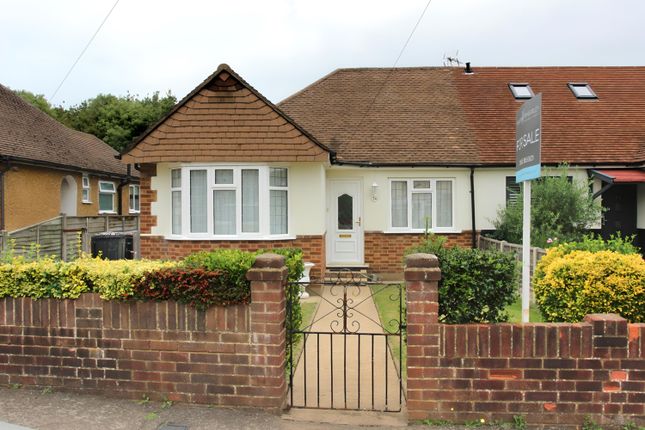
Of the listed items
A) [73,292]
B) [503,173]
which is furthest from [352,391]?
[503,173]

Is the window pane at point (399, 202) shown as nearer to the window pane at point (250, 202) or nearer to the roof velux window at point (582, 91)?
the window pane at point (250, 202)

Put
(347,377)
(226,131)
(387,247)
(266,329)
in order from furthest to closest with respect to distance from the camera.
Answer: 1. (387,247)
2. (226,131)
3. (347,377)
4. (266,329)

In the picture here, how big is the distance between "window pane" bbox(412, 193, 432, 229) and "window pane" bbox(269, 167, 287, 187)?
4128mm

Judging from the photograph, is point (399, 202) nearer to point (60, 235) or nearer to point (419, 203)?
point (419, 203)

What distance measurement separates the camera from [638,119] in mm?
14961

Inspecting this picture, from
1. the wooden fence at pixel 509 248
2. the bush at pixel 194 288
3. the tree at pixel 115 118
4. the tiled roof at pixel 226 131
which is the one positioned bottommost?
the wooden fence at pixel 509 248

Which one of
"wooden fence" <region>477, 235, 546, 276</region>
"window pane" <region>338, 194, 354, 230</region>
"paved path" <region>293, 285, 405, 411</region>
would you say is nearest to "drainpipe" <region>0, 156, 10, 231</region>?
"window pane" <region>338, 194, 354, 230</region>

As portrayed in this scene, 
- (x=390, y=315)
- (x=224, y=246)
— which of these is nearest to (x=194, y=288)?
(x=390, y=315)

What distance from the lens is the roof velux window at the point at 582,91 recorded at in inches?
630

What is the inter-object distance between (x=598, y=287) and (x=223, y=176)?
7.77m

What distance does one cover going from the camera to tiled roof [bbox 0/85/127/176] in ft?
53.7

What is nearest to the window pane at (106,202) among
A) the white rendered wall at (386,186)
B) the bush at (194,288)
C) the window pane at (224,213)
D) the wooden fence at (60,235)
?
the wooden fence at (60,235)

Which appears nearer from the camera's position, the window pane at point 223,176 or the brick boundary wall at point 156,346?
the brick boundary wall at point 156,346

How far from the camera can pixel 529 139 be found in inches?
195
